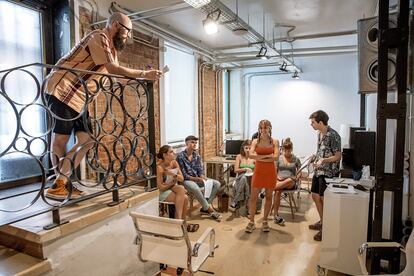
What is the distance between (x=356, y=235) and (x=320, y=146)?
3.85 ft

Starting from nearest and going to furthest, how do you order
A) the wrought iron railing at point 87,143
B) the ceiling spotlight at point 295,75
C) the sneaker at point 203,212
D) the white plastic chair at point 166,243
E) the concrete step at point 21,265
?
the concrete step at point 21,265
the wrought iron railing at point 87,143
the white plastic chair at point 166,243
the sneaker at point 203,212
the ceiling spotlight at point 295,75

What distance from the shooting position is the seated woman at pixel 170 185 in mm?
3543

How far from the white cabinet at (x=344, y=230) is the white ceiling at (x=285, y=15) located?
7.57ft

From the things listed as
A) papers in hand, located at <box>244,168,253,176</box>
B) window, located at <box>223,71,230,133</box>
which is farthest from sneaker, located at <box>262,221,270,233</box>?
window, located at <box>223,71,230,133</box>

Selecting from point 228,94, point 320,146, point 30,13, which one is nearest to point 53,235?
point 30,13

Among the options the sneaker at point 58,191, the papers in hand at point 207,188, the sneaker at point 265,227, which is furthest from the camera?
the papers in hand at point 207,188

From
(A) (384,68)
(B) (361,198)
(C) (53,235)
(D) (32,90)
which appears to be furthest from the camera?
(D) (32,90)

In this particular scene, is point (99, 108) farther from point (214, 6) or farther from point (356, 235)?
point (356, 235)

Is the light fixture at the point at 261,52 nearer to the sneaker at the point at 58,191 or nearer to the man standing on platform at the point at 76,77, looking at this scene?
the man standing on platform at the point at 76,77

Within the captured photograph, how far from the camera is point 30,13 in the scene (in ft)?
9.37

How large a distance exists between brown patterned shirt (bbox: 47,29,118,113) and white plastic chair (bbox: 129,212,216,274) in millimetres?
931

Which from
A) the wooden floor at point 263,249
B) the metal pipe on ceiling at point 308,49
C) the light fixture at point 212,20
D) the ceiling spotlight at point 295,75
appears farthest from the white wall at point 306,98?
the light fixture at point 212,20

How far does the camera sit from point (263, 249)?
326cm

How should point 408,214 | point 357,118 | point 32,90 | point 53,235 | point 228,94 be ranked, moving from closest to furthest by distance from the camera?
point 53,235 < point 408,214 < point 32,90 < point 357,118 < point 228,94
